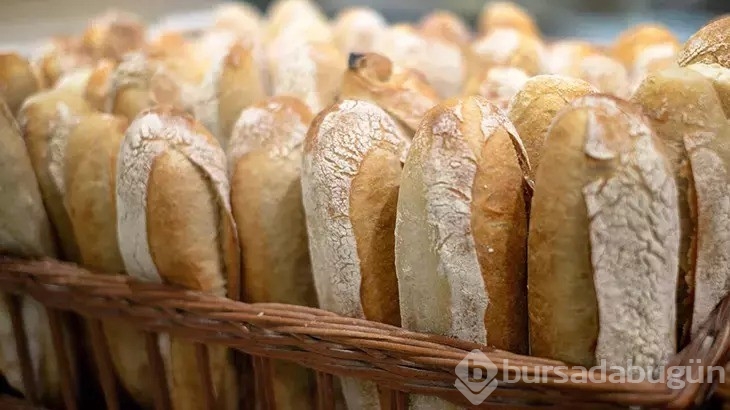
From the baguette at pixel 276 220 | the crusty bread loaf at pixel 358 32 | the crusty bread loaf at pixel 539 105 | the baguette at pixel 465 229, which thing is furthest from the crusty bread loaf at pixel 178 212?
the crusty bread loaf at pixel 358 32

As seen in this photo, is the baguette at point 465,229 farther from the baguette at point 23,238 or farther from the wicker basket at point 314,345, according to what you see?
the baguette at point 23,238

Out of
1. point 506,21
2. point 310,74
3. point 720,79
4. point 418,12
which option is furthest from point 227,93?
point 418,12

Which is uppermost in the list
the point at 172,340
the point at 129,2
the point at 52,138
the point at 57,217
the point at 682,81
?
the point at 129,2

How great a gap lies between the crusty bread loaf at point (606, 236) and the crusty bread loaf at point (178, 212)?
1.48 feet

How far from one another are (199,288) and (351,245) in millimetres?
240

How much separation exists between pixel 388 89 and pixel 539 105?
26 centimetres

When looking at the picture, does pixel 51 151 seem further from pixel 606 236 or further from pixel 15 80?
pixel 606 236

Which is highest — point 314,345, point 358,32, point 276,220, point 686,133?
point 358,32

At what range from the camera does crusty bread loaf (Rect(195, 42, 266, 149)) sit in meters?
1.17

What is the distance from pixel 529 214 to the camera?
0.79 m

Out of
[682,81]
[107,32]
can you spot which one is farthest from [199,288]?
[107,32]

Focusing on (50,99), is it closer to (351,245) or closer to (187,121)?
(187,121)

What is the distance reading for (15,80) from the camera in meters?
1.29

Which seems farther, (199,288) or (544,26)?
(544,26)
